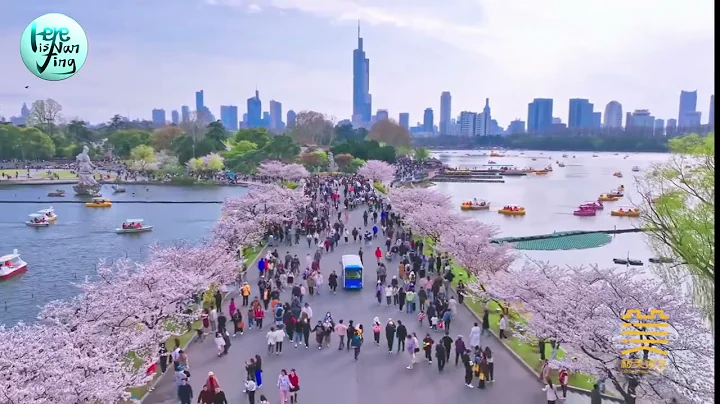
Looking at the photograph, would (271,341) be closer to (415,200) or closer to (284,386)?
(284,386)

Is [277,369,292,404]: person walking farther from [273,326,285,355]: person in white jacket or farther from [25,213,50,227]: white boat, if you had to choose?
[25,213,50,227]: white boat

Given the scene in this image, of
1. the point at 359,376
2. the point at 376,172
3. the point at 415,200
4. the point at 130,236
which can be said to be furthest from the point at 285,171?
the point at 359,376

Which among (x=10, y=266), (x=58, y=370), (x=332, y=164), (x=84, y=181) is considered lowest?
(x=10, y=266)

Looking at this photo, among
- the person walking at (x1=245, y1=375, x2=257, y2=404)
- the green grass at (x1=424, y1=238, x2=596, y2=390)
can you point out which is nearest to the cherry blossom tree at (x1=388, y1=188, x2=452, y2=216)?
the green grass at (x1=424, y1=238, x2=596, y2=390)

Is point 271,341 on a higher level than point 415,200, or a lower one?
lower

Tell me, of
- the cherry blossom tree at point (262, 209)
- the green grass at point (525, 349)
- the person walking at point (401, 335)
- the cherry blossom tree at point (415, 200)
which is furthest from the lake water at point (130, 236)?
the green grass at point (525, 349)

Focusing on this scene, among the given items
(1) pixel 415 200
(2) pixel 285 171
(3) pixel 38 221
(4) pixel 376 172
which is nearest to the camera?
(1) pixel 415 200

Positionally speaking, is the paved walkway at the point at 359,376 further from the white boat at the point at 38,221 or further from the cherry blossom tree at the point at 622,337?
the white boat at the point at 38,221
